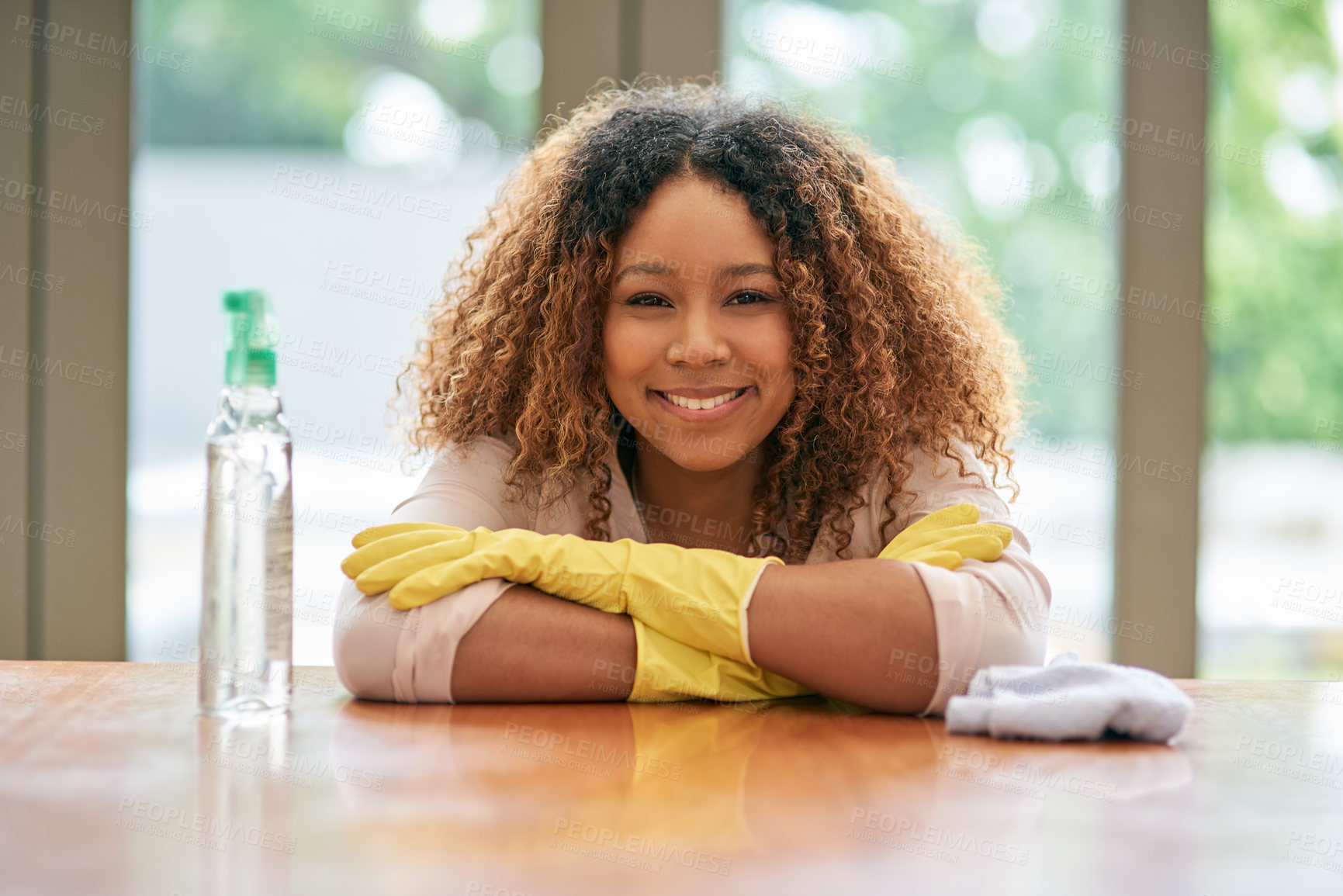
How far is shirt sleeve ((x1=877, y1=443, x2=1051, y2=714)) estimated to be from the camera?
3.10 ft

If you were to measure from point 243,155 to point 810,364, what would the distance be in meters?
1.41

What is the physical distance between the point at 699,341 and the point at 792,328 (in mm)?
131

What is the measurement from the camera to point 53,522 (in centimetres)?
204

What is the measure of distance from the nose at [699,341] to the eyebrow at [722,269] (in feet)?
0.14

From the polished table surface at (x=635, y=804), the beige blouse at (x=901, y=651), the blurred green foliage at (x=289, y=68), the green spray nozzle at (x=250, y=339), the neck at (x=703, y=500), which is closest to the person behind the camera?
the polished table surface at (x=635, y=804)

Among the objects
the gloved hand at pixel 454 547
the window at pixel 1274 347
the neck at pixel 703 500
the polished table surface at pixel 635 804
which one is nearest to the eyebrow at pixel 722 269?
the neck at pixel 703 500

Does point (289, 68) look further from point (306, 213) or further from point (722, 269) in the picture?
point (722, 269)

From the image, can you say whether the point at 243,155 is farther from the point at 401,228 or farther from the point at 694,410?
the point at 694,410

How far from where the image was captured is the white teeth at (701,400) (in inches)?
51.9

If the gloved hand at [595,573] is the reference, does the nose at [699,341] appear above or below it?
above

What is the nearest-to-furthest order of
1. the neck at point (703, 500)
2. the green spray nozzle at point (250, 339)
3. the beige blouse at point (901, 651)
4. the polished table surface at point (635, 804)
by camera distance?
the polished table surface at point (635, 804), the green spray nozzle at point (250, 339), the beige blouse at point (901, 651), the neck at point (703, 500)

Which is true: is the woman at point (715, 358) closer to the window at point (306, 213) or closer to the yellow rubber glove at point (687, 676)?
the yellow rubber glove at point (687, 676)

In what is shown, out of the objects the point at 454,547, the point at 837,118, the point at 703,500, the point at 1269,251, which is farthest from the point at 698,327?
the point at 1269,251

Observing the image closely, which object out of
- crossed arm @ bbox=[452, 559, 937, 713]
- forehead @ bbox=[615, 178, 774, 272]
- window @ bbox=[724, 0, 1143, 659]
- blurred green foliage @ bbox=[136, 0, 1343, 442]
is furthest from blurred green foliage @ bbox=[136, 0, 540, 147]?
crossed arm @ bbox=[452, 559, 937, 713]
